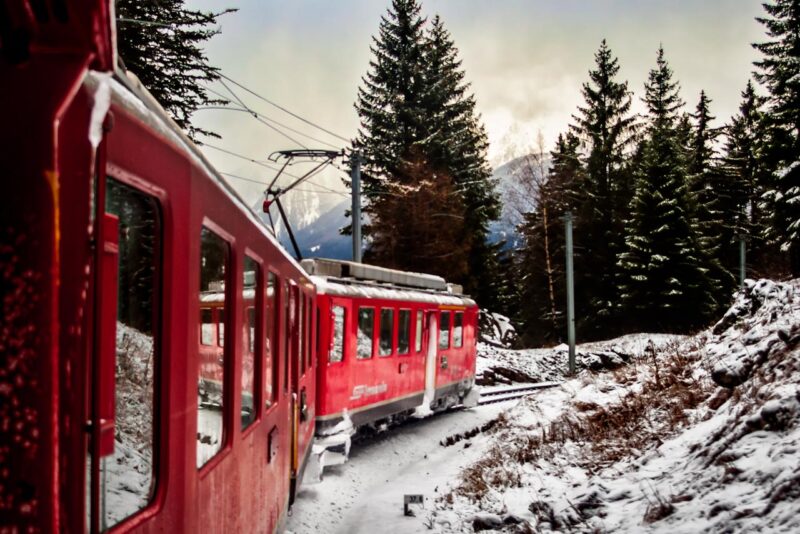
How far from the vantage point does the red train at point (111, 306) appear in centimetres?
130

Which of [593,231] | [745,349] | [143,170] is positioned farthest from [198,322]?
[593,231]

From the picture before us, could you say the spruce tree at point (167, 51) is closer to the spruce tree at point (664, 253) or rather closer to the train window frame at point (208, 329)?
the train window frame at point (208, 329)

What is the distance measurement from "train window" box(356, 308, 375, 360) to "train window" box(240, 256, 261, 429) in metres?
6.91

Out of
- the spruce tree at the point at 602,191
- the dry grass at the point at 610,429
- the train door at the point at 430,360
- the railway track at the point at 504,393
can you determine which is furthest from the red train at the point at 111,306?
the spruce tree at the point at 602,191

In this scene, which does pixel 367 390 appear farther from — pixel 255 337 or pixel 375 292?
pixel 255 337

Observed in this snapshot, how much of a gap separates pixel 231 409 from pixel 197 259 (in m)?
0.96

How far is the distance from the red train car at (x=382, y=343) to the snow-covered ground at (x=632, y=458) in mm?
961

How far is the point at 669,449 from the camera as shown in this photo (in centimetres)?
616

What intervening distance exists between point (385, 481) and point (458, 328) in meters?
6.14

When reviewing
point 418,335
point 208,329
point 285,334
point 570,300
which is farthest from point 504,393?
point 208,329

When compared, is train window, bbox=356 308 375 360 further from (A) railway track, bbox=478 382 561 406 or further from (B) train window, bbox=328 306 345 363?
(A) railway track, bbox=478 382 561 406

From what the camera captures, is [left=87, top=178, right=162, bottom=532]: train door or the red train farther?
[left=87, top=178, right=162, bottom=532]: train door

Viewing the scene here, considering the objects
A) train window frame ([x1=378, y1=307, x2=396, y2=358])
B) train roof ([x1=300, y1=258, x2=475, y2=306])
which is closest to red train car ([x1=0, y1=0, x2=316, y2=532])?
train roof ([x1=300, y1=258, x2=475, y2=306])

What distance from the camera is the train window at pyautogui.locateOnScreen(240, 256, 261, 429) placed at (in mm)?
3596
